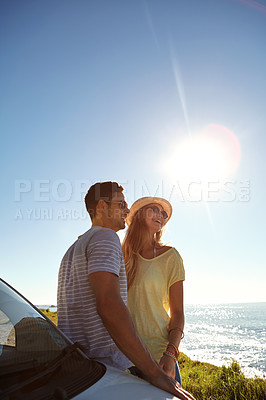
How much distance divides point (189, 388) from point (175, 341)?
3130mm

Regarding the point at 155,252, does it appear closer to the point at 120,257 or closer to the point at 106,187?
the point at 106,187

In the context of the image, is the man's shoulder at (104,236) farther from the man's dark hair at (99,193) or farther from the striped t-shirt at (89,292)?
the man's dark hair at (99,193)

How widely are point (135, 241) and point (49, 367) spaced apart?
198 centimetres

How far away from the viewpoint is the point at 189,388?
503 centimetres

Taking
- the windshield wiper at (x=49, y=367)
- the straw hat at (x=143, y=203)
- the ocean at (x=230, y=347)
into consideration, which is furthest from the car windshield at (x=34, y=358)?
the ocean at (x=230, y=347)

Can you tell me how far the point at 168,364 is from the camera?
96.6 inches

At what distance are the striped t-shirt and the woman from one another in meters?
0.85

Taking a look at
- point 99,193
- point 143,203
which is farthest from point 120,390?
point 143,203

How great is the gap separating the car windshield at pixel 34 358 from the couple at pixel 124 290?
18 centimetres

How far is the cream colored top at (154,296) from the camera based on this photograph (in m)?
2.62

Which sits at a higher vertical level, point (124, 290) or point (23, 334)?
point (124, 290)

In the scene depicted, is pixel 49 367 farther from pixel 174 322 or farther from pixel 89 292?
pixel 174 322

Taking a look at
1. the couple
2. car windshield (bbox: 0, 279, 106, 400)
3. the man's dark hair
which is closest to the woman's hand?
the couple

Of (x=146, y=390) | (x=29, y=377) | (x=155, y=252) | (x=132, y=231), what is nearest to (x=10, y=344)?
(x=29, y=377)
